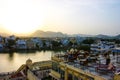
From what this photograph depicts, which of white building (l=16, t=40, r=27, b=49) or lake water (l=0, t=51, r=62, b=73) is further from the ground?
white building (l=16, t=40, r=27, b=49)

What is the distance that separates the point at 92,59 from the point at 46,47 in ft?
180

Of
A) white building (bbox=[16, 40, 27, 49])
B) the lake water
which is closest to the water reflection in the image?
the lake water

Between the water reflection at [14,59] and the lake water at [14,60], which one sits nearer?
the lake water at [14,60]

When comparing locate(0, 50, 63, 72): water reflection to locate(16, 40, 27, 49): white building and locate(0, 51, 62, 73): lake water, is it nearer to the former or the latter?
locate(0, 51, 62, 73): lake water

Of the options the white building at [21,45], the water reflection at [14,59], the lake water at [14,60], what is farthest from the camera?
the white building at [21,45]

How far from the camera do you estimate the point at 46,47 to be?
70500 mm

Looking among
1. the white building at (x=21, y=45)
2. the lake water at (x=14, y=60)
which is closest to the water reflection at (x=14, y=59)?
the lake water at (x=14, y=60)

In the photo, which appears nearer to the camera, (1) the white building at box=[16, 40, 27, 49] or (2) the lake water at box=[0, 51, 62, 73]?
(2) the lake water at box=[0, 51, 62, 73]

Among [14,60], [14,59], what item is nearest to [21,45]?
[14,59]

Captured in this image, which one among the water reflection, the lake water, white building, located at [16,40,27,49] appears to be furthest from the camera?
white building, located at [16,40,27,49]

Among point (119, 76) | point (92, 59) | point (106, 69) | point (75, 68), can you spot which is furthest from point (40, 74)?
point (119, 76)

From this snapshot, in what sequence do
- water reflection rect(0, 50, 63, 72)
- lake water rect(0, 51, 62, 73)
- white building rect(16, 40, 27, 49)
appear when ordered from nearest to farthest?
lake water rect(0, 51, 62, 73) → water reflection rect(0, 50, 63, 72) → white building rect(16, 40, 27, 49)

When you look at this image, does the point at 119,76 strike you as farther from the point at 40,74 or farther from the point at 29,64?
the point at 29,64

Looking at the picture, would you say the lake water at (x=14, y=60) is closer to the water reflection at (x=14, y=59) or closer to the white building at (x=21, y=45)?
the water reflection at (x=14, y=59)
